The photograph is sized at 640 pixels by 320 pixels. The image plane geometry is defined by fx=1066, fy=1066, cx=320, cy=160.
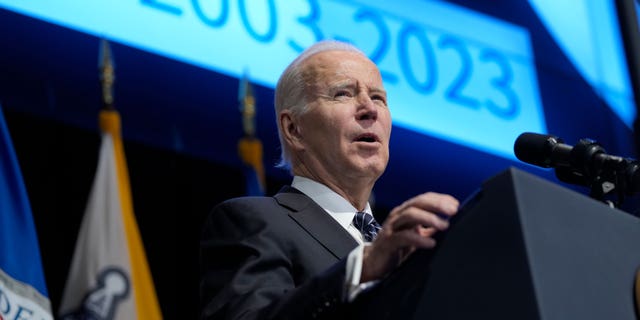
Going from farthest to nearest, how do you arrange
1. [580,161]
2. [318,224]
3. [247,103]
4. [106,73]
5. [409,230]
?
[247,103] → [106,73] → [318,224] → [580,161] → [409,230]

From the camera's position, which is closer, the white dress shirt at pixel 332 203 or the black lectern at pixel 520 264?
the black lectern at pixel 520 264

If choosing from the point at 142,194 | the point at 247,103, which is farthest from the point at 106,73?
the point at 142,194

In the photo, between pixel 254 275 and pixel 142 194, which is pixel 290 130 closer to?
pixel 254 275

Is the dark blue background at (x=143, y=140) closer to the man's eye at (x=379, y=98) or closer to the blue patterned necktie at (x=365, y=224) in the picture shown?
the man's eye at (x=379, y=98)

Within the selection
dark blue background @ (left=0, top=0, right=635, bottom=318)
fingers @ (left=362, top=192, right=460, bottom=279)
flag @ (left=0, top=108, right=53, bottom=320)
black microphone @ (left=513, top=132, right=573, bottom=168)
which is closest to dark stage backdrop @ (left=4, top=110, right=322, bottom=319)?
dark blue background @ (left=0, top=0, right=635, bottom=318)

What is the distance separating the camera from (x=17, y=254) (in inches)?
113

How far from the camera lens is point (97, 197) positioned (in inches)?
136

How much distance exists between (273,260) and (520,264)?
0.52 m

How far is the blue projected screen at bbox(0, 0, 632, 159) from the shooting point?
3.76 metres

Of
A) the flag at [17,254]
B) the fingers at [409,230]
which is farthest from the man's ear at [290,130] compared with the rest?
the flag at [17,254]

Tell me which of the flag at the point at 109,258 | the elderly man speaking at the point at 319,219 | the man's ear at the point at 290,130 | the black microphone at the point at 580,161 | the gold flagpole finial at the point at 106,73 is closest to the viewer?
the elderly man speaking at the point at 319,219

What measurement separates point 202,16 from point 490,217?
9.18ft

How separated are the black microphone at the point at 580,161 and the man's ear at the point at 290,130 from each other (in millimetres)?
549

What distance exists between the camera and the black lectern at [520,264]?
4.10 feet
